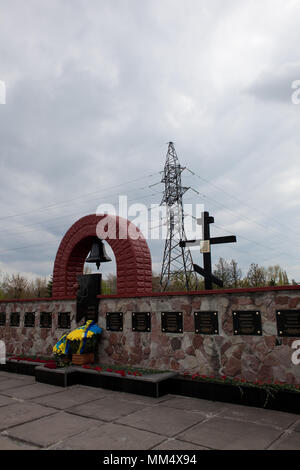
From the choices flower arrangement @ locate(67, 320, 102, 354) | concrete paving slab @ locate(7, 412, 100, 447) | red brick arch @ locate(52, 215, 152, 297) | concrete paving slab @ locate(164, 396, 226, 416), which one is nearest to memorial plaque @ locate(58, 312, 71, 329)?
red brick arch @ locate(52, 215, 152, 297)

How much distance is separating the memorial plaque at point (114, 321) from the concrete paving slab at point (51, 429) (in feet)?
10.2

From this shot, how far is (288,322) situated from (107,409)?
3278 millimetres

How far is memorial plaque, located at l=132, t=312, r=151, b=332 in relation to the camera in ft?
24.5

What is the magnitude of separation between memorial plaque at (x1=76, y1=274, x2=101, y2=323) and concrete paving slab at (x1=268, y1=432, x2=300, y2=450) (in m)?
Result: 5.40

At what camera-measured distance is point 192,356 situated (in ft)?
21.9

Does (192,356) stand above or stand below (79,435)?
above

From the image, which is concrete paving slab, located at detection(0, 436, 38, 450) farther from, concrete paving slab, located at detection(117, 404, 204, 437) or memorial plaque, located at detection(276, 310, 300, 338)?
memorial plaque, located at detection(276, 310, 300, 338)

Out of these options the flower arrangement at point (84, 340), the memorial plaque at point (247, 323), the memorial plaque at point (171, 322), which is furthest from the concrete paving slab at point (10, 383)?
the memorial plaque at point (247, 323)

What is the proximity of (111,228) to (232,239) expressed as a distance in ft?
10.5

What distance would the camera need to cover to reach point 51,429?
4.35 m

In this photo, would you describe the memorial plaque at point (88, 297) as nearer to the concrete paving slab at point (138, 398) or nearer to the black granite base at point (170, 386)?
the black granite base at point (170, 386)

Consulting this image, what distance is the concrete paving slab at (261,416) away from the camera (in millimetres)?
4508
